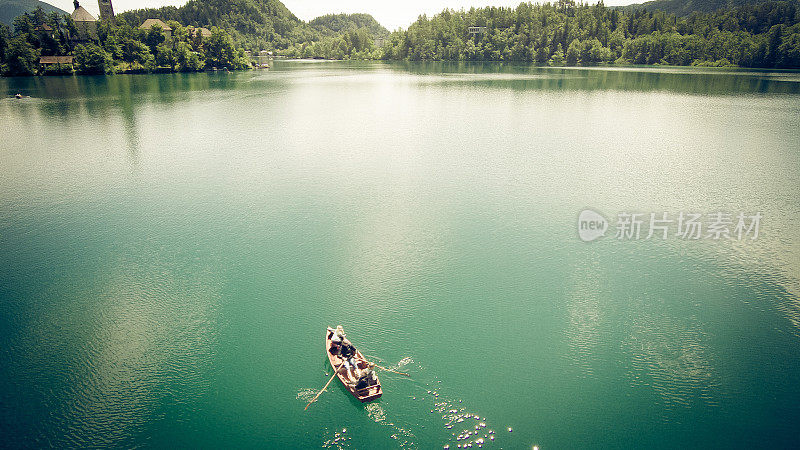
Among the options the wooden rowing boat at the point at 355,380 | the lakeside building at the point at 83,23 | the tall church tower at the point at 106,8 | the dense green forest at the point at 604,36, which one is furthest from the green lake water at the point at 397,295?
the tall church tower at the point at 106,8

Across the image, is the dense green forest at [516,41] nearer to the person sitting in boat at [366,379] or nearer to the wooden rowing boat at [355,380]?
the wooden rowing boat at [355,380]

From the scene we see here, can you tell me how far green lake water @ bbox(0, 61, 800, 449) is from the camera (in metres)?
10.3

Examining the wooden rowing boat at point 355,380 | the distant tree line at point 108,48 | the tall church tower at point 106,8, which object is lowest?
the wooden rowing boat at point 355,380

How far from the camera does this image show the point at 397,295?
1484 centimetres

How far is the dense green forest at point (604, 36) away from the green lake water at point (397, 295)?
8438 centimetres

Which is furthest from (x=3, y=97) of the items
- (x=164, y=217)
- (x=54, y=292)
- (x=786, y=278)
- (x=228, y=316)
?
(x=786, y=278)

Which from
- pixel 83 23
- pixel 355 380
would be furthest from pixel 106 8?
pixel 355 380

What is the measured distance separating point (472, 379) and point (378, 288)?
199 inches

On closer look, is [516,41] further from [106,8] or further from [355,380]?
[355,380]

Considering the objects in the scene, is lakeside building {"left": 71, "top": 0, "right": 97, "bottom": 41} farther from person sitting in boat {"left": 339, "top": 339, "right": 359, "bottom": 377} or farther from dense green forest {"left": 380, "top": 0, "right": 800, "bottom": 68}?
person sitting in boat {"left": 339, "top": 339, "right": 359, "bottom": 377}

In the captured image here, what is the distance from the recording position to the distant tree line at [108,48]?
247 ft

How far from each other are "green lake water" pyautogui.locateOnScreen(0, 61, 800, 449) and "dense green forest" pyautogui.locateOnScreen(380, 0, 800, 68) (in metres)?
84.4

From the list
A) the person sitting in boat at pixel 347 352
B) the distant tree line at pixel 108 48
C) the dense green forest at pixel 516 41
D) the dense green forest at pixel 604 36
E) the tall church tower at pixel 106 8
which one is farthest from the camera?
the tall church tower at pixel 106 8

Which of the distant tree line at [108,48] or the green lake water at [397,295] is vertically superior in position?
the distant tree line at [108,48]
